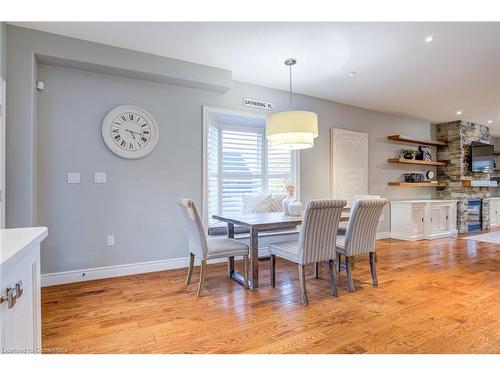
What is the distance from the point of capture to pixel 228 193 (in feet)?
14.1

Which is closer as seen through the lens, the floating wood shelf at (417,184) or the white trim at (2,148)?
the white trim at (2,148)

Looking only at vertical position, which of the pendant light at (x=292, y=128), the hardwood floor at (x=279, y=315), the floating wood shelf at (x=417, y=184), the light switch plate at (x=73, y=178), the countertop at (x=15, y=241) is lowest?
the hardwood floor at (x=279, y=315)

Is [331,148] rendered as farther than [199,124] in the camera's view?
Yes

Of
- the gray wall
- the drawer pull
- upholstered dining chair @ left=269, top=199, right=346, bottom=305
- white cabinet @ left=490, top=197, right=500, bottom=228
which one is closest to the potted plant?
white cabinet @ left=490, top=197, right=500, bottom=228

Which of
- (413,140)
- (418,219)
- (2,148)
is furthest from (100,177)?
(413,140)

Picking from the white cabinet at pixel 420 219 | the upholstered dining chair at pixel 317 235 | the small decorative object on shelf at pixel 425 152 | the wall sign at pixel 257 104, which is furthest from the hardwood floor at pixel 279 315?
the small decorative object on shelf at pixel 425 152

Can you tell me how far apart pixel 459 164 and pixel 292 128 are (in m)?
5.40

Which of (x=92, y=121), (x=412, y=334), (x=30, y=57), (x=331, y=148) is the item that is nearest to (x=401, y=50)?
(x=331, y=148)

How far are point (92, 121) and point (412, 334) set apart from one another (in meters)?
3.58

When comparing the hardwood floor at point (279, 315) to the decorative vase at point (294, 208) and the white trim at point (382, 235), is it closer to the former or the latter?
the decorative vase at point (294, 208)

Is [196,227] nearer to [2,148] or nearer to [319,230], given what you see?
[319,230]

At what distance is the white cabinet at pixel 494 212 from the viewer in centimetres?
727

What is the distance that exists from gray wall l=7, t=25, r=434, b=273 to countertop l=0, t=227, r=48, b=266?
178 cm
